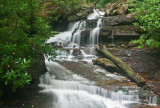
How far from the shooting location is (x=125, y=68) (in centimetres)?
721

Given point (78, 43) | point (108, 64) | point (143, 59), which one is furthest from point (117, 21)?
point (108, 64)

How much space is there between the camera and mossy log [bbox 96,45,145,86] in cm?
614

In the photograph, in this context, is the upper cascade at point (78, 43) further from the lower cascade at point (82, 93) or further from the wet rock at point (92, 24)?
the lower cascade at point (82, 93)

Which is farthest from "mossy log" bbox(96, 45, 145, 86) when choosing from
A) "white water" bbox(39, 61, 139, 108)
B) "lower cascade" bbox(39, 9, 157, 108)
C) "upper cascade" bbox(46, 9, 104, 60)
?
"upper cascade" bbox(46, 9, 104, 60)

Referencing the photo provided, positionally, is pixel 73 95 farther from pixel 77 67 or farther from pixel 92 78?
pixel 77 67

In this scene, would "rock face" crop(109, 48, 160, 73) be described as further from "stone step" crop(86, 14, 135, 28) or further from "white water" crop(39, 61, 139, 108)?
"stone step" crop(86, 14, 135, 28)

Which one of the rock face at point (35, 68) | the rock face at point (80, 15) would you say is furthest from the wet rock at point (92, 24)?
the rock face at point (35, 68)

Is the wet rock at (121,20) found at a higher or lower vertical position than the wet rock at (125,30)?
higher

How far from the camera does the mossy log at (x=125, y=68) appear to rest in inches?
242

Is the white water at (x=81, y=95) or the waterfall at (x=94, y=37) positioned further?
the waterfall at (x=94, y=37)

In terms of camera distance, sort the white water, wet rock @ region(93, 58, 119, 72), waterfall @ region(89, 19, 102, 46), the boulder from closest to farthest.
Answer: the white water < wet rock @ region(93, 58, 119, 72) < waterfall @ region(89, 19, 102, 46) < the boulder

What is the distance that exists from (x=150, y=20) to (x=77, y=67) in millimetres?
4392

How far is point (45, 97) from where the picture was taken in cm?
495

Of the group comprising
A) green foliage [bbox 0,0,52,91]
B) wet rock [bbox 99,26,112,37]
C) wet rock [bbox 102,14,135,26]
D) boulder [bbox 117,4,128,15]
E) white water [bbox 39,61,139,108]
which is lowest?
white water [bbox 39,61,139,108]
